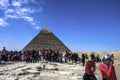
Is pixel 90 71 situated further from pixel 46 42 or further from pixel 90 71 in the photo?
pixel 46 42

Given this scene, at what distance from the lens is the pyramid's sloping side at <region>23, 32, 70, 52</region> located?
103 meters

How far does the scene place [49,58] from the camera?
33938 mm

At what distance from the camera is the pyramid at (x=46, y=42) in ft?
337

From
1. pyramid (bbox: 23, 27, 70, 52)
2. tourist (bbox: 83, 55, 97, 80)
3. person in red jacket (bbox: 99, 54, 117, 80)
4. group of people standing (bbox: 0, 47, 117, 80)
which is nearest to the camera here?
person in red jacket (bbox: 99, 54, 117, 80)

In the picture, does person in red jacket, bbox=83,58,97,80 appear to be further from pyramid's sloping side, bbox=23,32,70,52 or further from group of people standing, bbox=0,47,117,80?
pyramid's sloping side, bbox=23,32,70,52

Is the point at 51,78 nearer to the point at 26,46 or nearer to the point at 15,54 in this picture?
the point at 15,54

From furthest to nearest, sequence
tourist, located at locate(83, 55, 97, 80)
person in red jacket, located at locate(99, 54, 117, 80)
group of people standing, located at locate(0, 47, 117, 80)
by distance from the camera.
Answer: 1. tourist, located at locate(83, 55, 97, 80)
2. group of people standing, located at locate(0, 47, 117, 80)
3. person in red jacket, located at locate(99, 54, 117, 80)

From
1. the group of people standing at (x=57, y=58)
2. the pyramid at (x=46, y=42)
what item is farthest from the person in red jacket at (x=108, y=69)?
the pyramid at (x=46, y=42)

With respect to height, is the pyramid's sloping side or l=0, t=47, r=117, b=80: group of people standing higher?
the pyramid's sloping side

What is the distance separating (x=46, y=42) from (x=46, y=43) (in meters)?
0.56

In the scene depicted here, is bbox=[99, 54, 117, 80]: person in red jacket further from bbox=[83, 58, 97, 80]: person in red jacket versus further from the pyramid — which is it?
the pyramid

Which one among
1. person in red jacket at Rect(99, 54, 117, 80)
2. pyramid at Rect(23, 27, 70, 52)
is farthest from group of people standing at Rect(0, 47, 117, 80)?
pyramid at Rect(23, 27, 70, 52)

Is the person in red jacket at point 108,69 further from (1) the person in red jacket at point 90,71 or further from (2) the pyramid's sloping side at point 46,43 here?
(2) the pyramid's sloping side at point 46,43

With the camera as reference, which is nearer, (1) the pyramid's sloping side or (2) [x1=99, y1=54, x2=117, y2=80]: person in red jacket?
(2) [x1=99, y1=54, x2=117, y2=80]: person in red jacket
